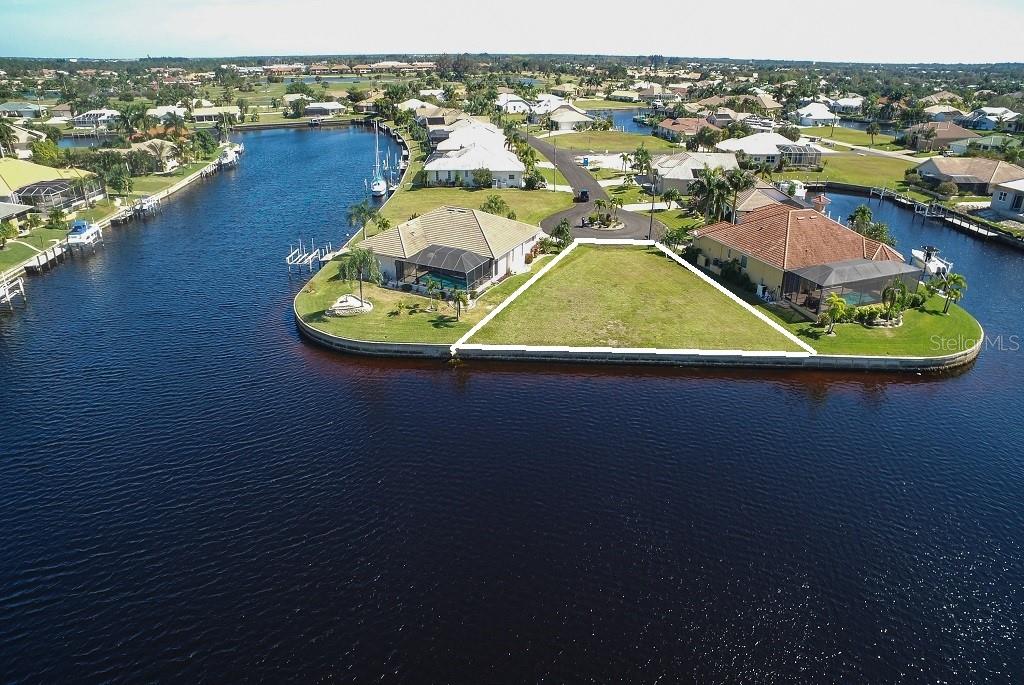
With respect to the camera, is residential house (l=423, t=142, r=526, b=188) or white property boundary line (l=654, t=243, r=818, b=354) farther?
residential house (l=423, t=142, r=526, b=188)

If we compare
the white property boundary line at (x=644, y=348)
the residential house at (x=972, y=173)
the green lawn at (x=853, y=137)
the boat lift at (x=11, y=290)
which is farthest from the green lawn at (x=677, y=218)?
the green lawn at (x=853, y=137)

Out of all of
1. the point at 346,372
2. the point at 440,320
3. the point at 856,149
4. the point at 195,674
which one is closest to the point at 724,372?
the point at 440,320

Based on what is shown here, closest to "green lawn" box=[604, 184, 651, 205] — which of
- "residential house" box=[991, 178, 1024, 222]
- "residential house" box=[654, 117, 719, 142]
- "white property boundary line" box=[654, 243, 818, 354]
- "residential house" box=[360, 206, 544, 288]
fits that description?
"white property boundary line" box=[654, 243, 818, 354]

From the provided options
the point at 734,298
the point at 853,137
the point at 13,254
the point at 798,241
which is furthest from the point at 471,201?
the point at 853,137

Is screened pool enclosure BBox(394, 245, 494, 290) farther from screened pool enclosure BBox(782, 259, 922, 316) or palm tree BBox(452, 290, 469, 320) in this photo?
screened pool enclosure BBox(782, 259, 922, 316)

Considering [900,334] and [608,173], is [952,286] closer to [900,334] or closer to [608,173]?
[900,334]
